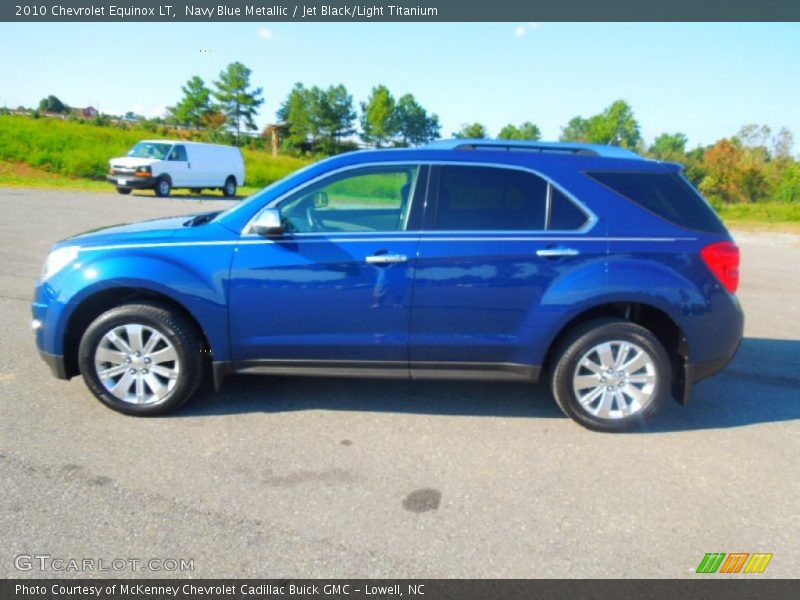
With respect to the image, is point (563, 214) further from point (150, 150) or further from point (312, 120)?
point (312, 120)

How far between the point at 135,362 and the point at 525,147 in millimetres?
3054

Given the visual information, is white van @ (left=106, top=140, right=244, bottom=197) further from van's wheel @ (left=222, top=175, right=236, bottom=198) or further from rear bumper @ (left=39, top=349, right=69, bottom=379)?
rear bumper @ (left=39, top=349, right=69, bottom=379)

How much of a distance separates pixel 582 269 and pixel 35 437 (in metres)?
3.56

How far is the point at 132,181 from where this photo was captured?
65.7 feet

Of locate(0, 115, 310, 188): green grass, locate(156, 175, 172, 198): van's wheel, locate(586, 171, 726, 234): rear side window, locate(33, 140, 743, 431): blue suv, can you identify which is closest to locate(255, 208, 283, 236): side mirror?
locate(33, 140, 743, 431): blue suv

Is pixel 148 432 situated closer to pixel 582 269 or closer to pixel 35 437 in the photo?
pixel 35 437

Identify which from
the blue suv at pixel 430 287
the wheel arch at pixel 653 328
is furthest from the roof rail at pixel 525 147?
the wheel arch at pixel 653 328

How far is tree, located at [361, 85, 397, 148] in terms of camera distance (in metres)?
62.8

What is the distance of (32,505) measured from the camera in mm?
2686

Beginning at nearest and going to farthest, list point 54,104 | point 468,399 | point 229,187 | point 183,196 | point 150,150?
point 468,399, point 150,150, point 183,196, point 229,187, point 54,104

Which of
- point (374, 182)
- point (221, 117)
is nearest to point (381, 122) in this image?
point (221, 117)

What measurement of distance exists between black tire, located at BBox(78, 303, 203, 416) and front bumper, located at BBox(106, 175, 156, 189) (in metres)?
18.6

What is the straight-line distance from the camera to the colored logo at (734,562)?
2.48 meters
